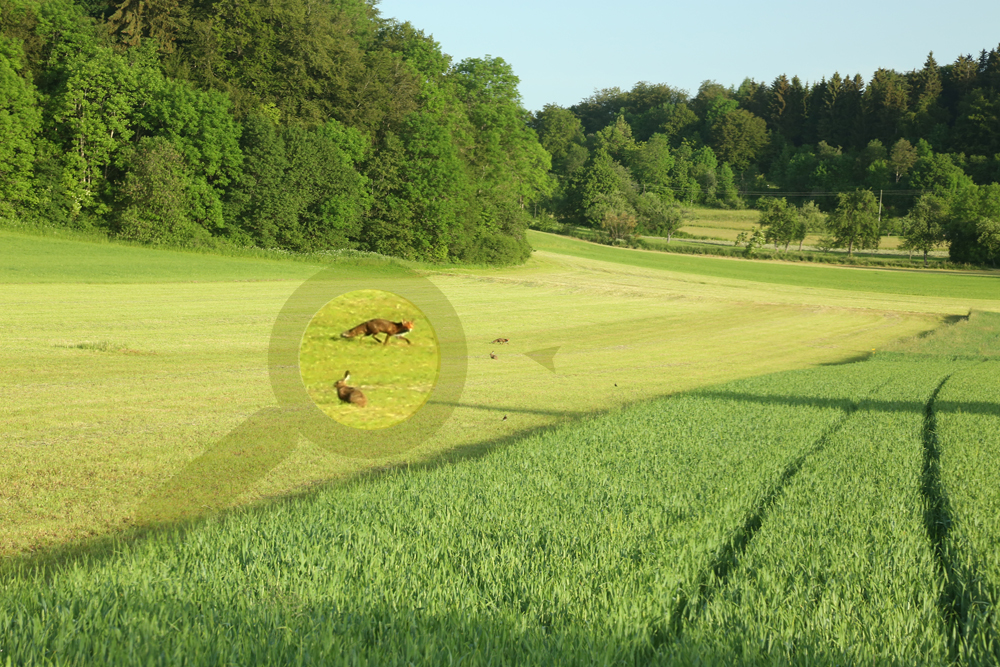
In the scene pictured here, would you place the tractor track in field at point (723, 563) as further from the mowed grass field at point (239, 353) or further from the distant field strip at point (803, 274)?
the distant field strip at point (803, 274)

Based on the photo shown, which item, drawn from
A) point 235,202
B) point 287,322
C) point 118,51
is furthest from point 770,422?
Result: point 118,51

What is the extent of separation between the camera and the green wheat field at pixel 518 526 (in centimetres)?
330

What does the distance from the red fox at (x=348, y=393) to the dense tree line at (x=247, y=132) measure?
157 ft

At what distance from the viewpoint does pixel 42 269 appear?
110 feet

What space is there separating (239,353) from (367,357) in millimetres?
14415

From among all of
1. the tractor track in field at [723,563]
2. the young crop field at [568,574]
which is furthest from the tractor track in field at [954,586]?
the tractor track in field at [723,563]


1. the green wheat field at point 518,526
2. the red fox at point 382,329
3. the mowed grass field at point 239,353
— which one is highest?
the red fox at point 382,329

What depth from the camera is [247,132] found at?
51500 mm

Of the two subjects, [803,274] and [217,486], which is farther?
[803,274]

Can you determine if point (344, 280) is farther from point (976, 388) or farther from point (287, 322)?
point (976, 388)

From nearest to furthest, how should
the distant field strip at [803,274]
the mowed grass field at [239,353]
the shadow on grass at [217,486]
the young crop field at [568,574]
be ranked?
the young crop field at [568,574], the shadow on grass at [217,486], the mowed grass field at [239,353], the distant field strip at [803,274]

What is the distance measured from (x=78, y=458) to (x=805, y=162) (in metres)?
153
